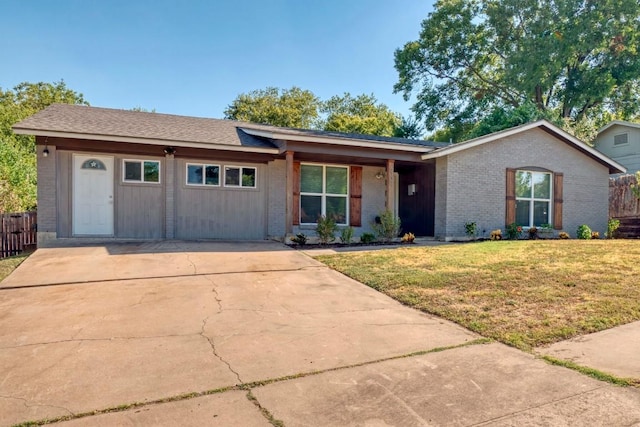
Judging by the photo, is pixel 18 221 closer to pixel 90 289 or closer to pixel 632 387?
pixel 90 289

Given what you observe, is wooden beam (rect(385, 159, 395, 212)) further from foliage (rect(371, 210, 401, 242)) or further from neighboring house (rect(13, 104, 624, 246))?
foliage (rect(371, 210, 401, 242))

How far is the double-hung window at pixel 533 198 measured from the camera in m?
12.5

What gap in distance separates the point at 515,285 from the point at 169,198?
8.66 metres

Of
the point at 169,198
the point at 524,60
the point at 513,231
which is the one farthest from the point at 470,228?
the point at 524,60

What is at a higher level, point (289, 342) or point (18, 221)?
point (18, 221)

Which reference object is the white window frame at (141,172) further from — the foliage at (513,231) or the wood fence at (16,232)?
the foliage at (513,231)

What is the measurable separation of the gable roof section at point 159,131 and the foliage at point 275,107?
65.6 feet

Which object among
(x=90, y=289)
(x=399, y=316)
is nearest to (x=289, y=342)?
(x=399, y=316)

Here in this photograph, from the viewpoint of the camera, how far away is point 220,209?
36.9 ft

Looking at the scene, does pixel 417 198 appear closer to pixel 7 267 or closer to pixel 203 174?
pixel 203 174

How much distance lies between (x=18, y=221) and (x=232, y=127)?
6.27 meters

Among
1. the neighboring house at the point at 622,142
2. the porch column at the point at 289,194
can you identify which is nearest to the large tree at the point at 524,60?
the neighboring house at the point at 622,142

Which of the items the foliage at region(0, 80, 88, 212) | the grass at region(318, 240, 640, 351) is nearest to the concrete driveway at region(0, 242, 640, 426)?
the grass at region(318, 240, 640, 351)

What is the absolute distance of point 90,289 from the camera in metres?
5.48
